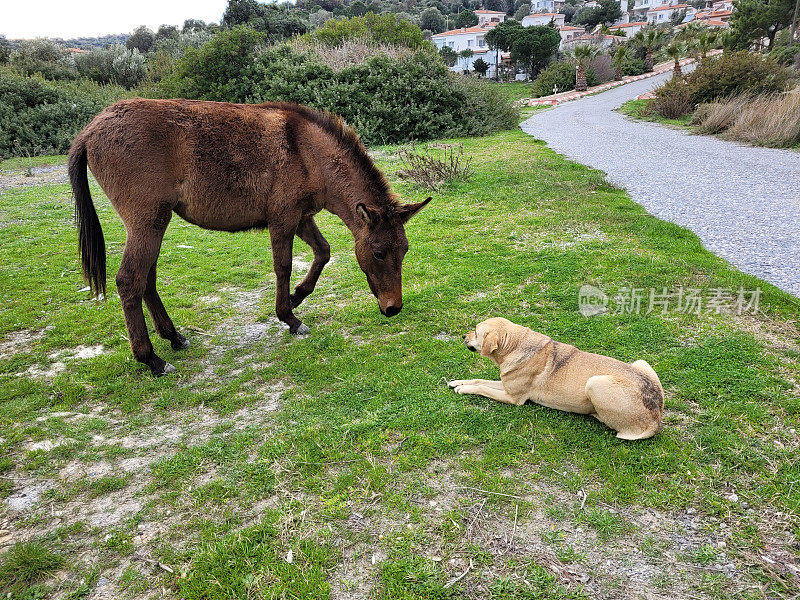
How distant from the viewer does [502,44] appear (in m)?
64.9

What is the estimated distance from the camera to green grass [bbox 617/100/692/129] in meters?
20.5

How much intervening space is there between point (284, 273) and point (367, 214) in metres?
1.21

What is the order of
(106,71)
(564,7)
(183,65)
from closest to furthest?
(183,65) < (106,71) < (564,7)

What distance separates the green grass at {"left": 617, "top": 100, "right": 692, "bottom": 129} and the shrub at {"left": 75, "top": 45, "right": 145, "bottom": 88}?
3066 cm

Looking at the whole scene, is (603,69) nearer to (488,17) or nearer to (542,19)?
(542,19)

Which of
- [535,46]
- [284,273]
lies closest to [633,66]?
[535,46]

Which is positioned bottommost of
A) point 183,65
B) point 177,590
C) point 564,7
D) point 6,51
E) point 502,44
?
point 177,590

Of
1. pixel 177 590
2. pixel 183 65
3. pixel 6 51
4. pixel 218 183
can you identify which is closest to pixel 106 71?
pixel 6 51

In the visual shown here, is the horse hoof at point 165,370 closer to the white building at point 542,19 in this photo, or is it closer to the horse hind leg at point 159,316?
the horse hind leg at point 159,316

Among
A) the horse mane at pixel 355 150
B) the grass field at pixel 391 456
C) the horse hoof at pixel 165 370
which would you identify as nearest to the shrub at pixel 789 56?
the grass field at pixel 391 456

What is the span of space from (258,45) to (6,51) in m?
19.1

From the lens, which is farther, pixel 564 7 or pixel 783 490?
pixel 564 7

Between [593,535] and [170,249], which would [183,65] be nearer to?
[170,249]

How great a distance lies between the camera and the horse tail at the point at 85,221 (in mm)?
4645
